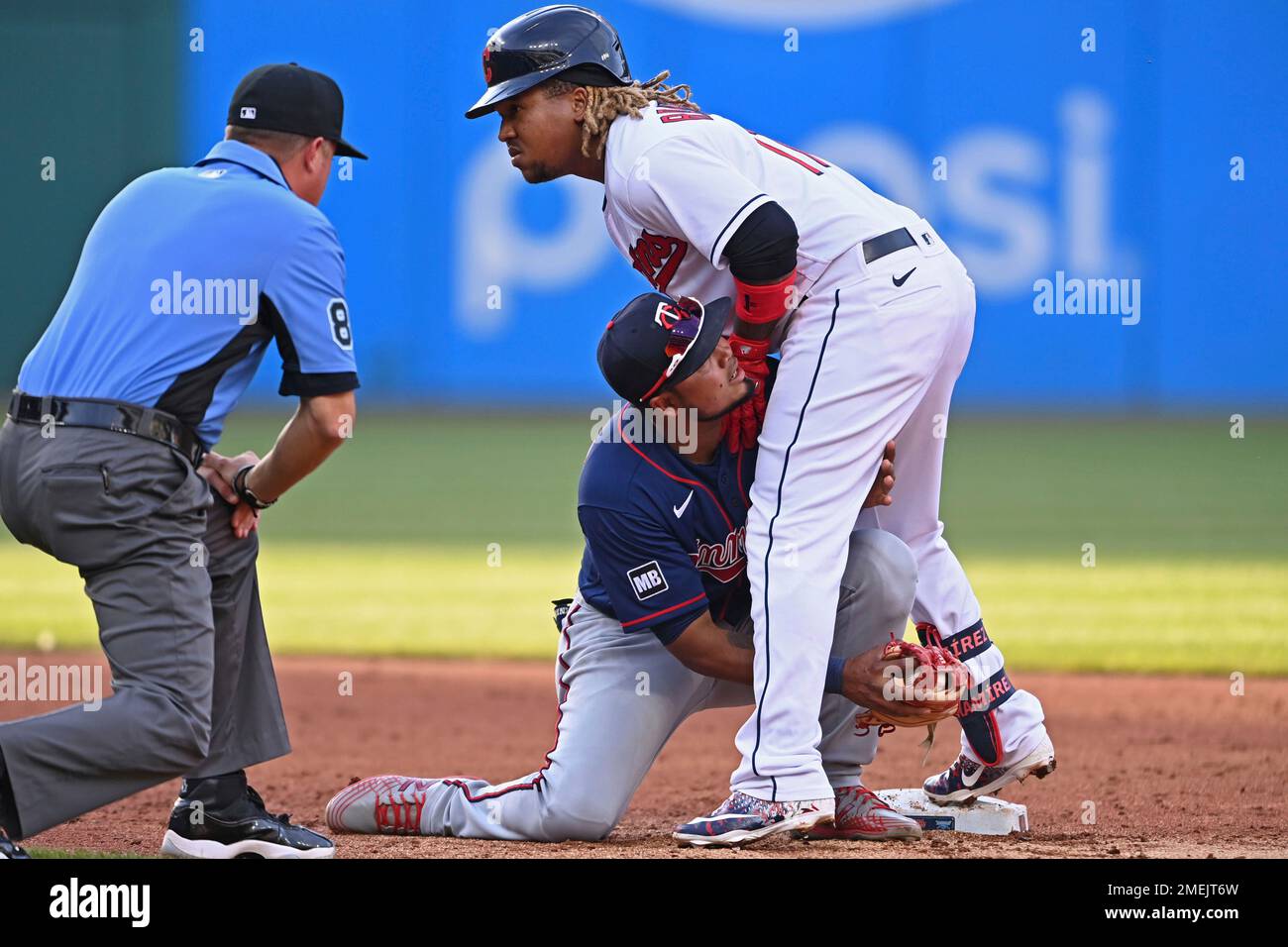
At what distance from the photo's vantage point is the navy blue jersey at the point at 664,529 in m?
3.42

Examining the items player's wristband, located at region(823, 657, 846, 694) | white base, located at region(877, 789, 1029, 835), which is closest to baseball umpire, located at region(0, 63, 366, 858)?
player's wristband, located at region(823, 657, 846, 694)

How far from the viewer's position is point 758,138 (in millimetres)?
3744

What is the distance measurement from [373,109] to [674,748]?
14.8 meters

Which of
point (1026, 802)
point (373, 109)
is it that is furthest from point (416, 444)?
point (1026, 802)

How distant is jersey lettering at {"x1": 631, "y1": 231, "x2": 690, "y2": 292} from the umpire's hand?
105 centimetres

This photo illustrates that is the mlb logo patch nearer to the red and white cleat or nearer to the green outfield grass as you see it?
the red and white cleat

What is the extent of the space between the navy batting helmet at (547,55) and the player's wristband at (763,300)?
2.20 feet

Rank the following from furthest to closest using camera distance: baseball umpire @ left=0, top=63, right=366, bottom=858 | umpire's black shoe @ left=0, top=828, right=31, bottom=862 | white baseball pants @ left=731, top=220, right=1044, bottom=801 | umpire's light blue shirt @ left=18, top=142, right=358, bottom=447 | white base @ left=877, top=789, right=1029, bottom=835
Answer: white base @ left=877, top=789, right=1029, bottom=835
white baseball pants @ left=731, top=220, right=1044, bottom=801
umpire's light blue shirt @ left=18, top=142, right=358, bottom=447
baseball umpire @ left=0, top=63, right=366, bottom=858
umpire's black shoe @ left=0, top=828, right=31, bottom=862

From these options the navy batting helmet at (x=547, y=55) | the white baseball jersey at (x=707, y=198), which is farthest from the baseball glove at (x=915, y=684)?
the navy batting helmet at (x=547, y=55)

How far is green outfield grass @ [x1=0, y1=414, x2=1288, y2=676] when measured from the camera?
7.47m

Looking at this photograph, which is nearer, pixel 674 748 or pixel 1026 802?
pixel 1026 802

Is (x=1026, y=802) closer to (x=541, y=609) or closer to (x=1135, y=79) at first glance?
(x=541, y=609)

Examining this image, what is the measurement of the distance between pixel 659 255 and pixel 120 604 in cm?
148

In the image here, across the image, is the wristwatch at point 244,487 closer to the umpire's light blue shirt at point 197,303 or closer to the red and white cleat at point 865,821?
the umpire's light blue shirt at point 197,303
